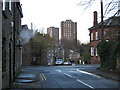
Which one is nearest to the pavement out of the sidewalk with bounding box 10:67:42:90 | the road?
the sidewalk with bounding box 10:67:42:90

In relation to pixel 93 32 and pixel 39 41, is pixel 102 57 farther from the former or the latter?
pixel 39 41

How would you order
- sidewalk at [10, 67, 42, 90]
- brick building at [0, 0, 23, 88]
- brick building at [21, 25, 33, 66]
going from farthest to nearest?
brick building at [21, 25, 33, 66] < sidewalk at [10, 67, 42, 90] < brick building at [0, 0, 23, 88]

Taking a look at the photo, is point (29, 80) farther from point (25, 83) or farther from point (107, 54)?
point (107, 54)

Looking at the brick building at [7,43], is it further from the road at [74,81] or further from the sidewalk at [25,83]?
the road at [74,81]

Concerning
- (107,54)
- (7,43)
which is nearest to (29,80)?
(7,43)

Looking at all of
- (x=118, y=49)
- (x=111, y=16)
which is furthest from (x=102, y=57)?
(x=111, y=16)

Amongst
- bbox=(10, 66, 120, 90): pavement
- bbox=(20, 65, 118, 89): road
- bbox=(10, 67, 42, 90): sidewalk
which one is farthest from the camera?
bbox=(20, 65, 118, 89): road

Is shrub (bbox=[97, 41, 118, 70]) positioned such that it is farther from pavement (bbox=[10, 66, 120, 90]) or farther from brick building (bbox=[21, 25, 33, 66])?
brick building (bbox=[21, 25, 33, 66])

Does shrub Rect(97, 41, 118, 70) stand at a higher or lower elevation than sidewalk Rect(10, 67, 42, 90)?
higher

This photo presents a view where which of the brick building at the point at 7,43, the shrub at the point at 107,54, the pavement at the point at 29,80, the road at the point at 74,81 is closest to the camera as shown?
the brick building at the point at 7,43

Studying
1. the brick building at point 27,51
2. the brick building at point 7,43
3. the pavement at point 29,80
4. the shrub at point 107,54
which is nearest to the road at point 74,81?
the pavement at point 29,80

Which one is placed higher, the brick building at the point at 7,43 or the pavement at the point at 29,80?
the brick building at the point at 7,43

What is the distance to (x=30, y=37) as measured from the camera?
45.9 metres

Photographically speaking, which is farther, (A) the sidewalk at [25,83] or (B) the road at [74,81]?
(B) the road at [74,81]
